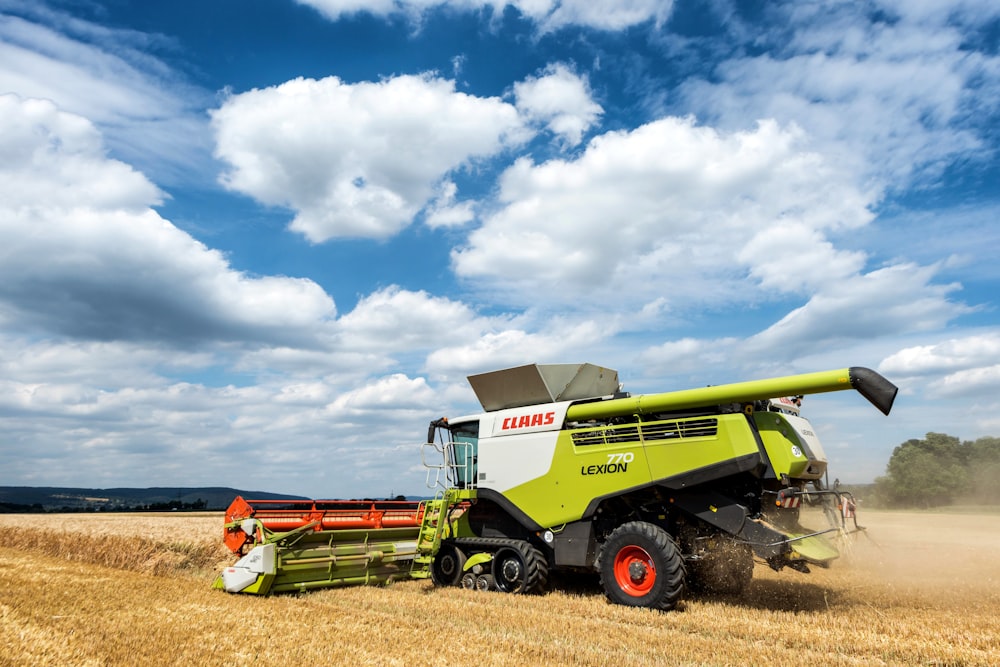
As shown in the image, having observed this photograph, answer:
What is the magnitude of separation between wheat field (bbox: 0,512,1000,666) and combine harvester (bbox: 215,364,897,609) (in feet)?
1.52

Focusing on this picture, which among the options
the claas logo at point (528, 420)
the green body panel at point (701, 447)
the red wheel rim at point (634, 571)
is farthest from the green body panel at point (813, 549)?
the claas logo at point (528, 420)

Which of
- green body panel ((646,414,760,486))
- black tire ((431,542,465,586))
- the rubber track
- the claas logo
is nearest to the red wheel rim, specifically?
green body panel ((646,414,760,486))

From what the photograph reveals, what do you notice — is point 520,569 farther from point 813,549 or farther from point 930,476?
point 930,476

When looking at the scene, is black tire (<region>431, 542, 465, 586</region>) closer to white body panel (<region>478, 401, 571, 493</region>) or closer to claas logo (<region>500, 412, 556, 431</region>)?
white body panel (<region>478, 401, 571, 493</region>)

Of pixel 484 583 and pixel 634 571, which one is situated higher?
pixel 634 571

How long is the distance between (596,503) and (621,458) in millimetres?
723

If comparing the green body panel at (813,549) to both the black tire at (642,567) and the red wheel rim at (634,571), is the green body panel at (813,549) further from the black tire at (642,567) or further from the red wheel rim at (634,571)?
the red wheel rim at (634,571)

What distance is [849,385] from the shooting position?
7320 millimetres

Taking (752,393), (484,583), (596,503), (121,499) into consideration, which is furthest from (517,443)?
(121,499)

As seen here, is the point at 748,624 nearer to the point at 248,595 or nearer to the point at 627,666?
A: the point at 627,666

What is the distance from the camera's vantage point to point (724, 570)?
8.68 meters

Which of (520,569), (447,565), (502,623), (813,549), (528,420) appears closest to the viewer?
(502,623)

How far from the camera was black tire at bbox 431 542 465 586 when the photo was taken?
10461 millimetres

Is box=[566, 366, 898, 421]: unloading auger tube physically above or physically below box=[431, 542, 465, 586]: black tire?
above
